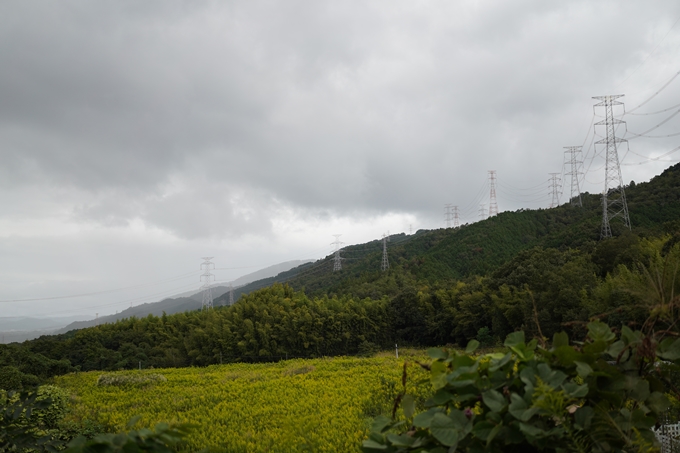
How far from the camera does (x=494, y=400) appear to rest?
109cm

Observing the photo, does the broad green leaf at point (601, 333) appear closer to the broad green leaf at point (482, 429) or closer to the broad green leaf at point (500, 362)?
the broad green leaf at point (500, 362)

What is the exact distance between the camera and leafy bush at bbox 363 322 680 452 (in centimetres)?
105

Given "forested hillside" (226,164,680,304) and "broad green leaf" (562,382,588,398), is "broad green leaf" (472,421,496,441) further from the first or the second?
"forested hillside" (226,164,680,304)

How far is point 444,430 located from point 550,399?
25 centimetres

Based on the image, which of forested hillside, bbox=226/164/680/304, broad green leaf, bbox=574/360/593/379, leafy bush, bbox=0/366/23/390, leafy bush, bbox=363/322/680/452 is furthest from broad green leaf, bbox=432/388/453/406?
forested hillside, bbox=226/164/680/304

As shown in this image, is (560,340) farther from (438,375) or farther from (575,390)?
(438,375)

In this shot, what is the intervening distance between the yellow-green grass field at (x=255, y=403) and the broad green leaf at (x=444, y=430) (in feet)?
9.26

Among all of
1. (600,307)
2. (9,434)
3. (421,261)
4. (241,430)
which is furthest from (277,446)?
(421,261)

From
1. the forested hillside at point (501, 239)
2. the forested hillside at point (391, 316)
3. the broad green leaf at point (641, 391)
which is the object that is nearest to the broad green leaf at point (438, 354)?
the broad green leaf at point (641, 391)

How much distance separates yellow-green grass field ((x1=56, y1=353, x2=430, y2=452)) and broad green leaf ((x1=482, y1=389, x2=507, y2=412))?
286 cm

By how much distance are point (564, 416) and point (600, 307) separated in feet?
50.6

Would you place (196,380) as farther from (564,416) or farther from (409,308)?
(409,308)

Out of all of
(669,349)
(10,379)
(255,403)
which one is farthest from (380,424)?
(10,379)

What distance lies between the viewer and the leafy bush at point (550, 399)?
1.05m
